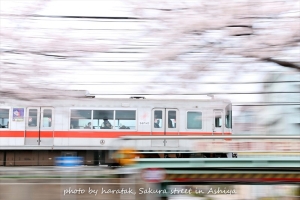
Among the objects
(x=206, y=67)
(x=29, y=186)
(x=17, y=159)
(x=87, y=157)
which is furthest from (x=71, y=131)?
(x=206, y=67)

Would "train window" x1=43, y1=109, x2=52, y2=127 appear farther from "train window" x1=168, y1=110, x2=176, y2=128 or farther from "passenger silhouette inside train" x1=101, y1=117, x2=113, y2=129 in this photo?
"train window" x1=168, y1=110, x2=176, y2=128

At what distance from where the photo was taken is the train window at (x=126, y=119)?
11.1 m

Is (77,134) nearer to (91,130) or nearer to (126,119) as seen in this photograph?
(91,130)

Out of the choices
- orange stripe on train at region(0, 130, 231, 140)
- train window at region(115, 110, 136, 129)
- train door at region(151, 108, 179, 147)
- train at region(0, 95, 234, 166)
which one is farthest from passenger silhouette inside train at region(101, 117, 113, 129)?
train door at region(151, 108, 179, 147)

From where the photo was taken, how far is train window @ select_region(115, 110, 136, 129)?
11.1m

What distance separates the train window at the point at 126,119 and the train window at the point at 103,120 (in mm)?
211

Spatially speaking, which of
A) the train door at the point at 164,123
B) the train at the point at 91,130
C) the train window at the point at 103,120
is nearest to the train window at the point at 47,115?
the train at the point at 91,130

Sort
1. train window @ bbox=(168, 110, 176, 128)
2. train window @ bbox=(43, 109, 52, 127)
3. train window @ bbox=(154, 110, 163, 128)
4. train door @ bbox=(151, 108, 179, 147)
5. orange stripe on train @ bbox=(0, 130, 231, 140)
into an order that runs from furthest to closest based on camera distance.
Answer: train window @ bbox=(154, 110, 163, 128)
train door @ bbox=(151, 108, 179, 147)
train window @ bbox=(168, 110, 176, 128)
orange stripe on train @ bbox=(0, 130, 231, 140)
train window @ bbox=(43, 109, 52, 127)

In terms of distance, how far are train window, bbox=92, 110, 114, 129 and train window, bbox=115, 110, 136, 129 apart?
0.21 meters

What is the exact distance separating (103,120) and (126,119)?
667 mm

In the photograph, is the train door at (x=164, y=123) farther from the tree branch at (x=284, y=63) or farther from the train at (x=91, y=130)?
the tree branch at (x=284, y=63)

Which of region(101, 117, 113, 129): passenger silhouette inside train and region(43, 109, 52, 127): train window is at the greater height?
region(43, 109, 52, 127): train window

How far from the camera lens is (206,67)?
4.25 meters

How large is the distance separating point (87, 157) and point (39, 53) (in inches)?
246
